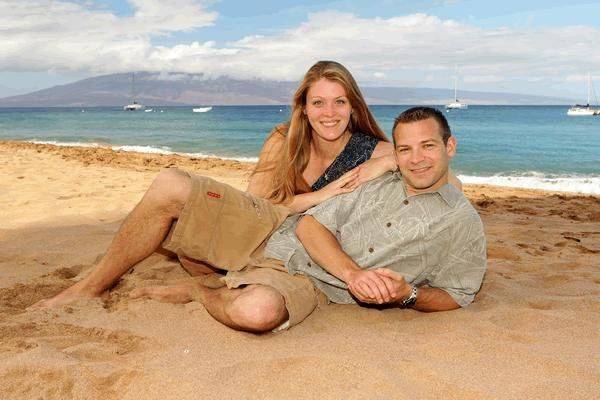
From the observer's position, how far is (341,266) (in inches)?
109

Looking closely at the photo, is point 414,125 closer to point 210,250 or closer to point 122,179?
point 210,250

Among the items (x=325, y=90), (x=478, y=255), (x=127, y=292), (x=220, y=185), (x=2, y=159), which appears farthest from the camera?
(x=2, y=159)

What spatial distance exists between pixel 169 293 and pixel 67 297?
1.78ft

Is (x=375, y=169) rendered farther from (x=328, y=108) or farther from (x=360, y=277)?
(x=360, y=277)

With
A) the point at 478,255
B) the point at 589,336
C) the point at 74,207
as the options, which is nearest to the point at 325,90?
the point at 478,255

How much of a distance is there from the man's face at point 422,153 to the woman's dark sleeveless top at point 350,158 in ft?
2.79

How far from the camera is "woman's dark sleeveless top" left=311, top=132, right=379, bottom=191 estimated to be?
3709 mm

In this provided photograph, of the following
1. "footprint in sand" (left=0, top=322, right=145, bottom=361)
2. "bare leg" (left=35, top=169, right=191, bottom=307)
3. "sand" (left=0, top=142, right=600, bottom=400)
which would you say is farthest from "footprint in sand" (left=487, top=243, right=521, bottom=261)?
"footprint in sand" (left=0, top=322, right=145, bottom=361)

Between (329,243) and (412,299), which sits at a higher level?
(329,243)

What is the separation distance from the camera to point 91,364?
2.29m

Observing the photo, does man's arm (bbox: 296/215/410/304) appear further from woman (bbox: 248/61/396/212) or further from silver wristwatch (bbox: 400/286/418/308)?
woman (bbox: 248/61/396/212)

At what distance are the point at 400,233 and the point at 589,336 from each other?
1.02m

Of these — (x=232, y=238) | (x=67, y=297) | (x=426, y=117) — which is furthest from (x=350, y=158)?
(x=67, y=297)

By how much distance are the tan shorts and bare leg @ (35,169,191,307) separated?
2.6 inches
